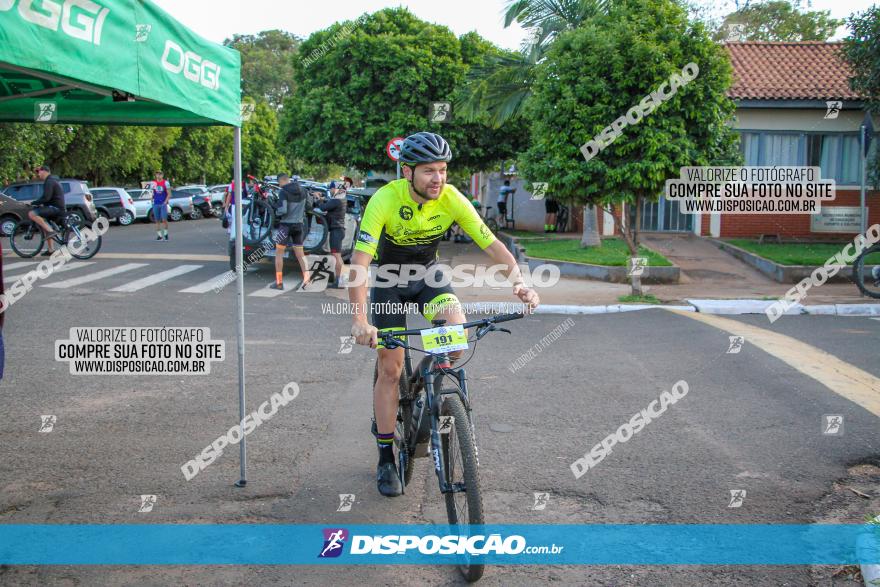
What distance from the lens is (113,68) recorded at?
13.6ft

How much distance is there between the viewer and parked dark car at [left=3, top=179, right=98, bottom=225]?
24.0 meters

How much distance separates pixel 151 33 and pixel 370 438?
3184mm

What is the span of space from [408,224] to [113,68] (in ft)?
5.82

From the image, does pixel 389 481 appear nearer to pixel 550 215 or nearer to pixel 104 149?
pixel 550 215

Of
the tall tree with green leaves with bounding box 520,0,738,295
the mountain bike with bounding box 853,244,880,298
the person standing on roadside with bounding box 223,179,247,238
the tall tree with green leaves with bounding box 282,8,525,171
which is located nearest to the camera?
the tall tree with green leaves with bounding box 520,0,738,295

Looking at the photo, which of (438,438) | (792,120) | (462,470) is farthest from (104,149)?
(462,470)

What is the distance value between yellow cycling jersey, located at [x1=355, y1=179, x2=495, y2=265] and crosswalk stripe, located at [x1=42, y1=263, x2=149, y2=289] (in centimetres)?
1090

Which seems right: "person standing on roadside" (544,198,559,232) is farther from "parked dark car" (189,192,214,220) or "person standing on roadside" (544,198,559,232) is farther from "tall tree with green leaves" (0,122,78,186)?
"parked dark car" (189,192,214,220)

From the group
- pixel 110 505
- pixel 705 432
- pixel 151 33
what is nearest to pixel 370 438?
pixel 110 505

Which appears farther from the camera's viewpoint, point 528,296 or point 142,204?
point 142,204

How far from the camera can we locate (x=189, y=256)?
20.2 m

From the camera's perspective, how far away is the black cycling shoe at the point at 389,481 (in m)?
4.80

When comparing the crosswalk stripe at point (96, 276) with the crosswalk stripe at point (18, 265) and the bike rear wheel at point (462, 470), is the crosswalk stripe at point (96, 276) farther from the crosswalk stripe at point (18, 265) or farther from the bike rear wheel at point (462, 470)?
the bike rear wheel at point (462, 470)

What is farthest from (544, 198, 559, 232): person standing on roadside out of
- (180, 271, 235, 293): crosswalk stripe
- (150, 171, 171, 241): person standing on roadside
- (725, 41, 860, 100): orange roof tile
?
(180, 271, 235, 293): crosswalk stripe
